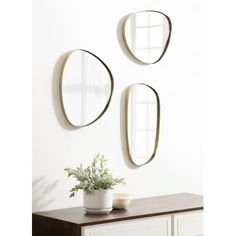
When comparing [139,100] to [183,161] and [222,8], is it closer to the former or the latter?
[183,161]

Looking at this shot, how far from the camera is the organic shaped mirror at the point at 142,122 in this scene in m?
2.98

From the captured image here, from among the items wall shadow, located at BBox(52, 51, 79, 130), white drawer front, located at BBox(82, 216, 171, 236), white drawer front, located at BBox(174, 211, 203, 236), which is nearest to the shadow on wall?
wall shadow, located at BBox(52, 51, 79, 130)

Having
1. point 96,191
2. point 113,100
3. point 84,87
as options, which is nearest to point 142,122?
point 113,100

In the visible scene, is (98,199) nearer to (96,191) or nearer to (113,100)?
(96,191)

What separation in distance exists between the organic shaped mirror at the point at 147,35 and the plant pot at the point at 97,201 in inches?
39.3

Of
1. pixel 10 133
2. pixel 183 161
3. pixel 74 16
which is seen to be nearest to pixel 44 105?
pixel 74 16

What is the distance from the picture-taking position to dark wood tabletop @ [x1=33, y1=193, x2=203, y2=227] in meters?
2.31

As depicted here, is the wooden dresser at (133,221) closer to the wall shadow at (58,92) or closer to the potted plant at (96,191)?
the potted plant at (96,191)

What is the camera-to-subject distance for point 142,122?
3.06 m

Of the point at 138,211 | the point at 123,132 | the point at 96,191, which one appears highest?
the point at 123,132

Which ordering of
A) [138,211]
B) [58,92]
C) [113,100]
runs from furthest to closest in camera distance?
[113,100] < [58,92] < [138,211]

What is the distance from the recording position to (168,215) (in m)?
2.57

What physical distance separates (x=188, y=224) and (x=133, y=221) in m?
0.44

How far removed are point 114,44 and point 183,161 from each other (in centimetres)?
100
